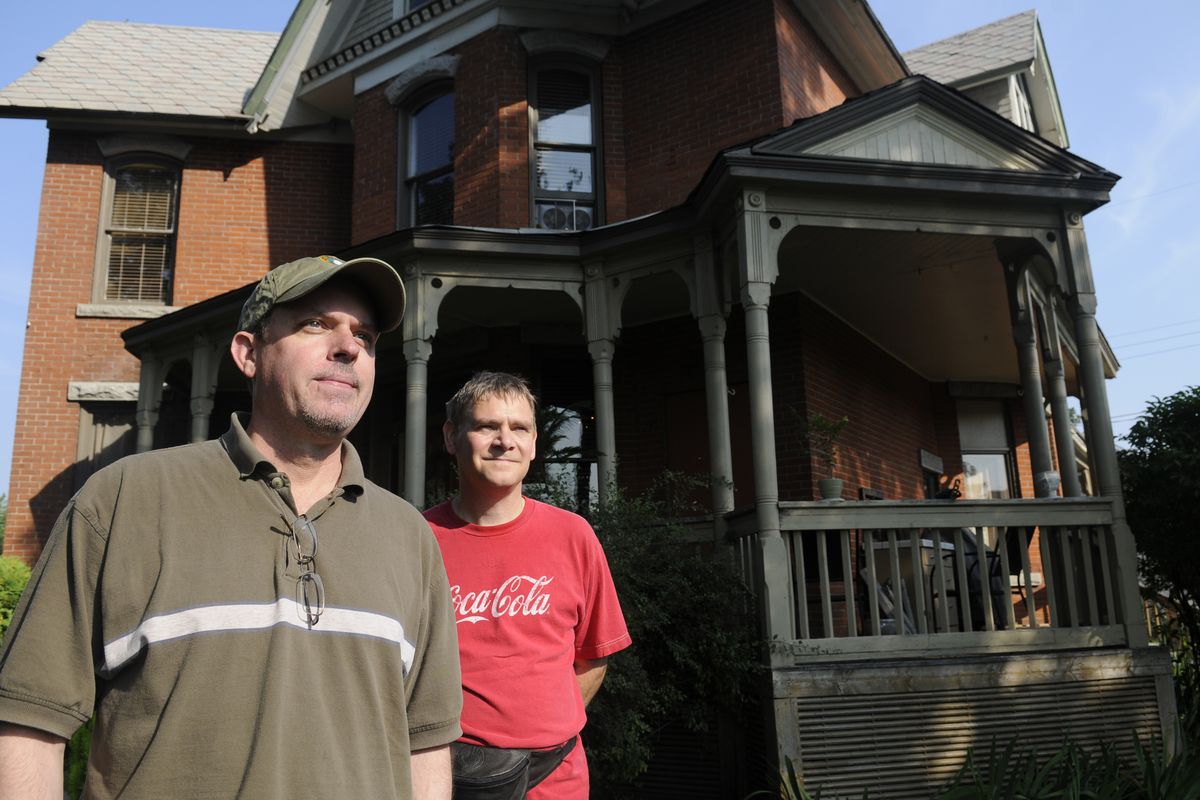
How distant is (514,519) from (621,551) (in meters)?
3.19

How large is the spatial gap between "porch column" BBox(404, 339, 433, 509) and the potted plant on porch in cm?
338

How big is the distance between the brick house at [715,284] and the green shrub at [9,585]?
6.52 ft

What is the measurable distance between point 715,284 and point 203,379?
19.0 feet

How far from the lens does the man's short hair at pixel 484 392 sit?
273 cm

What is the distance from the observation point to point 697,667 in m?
5.75

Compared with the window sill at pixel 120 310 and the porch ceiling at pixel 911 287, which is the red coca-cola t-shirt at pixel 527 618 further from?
the window sill at pixel 120 310

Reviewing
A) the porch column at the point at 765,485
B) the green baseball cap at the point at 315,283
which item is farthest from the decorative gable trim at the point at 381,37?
the green baseball cap at the point at 315,283

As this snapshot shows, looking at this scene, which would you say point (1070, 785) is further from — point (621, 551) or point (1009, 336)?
point (1009, 336)

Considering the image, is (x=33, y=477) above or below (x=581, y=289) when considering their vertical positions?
below

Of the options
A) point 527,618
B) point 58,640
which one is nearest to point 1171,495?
point 527,618

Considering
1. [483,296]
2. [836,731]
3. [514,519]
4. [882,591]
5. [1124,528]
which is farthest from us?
[483,296]

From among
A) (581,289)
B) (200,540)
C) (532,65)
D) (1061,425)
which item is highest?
(532,65)

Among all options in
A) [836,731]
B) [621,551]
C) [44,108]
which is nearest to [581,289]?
[621,551]

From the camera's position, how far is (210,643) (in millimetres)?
1553
